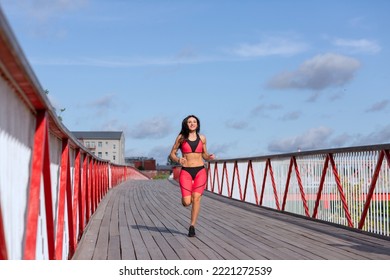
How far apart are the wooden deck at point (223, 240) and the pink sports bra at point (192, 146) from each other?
3.39ft

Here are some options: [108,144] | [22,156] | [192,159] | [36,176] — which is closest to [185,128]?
[192,159]

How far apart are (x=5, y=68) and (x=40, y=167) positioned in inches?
36.6

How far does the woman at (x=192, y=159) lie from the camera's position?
834 centimetres

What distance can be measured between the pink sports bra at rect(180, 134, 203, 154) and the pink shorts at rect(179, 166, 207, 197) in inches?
8.3

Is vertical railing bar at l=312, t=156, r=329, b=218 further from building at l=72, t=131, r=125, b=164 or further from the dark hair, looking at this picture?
building at l=72, t=131, r=125, b=164

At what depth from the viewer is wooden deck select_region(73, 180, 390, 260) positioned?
658 centimetres

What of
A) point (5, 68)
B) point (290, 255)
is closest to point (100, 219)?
point (290, 255)

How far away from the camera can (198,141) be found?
329 inches

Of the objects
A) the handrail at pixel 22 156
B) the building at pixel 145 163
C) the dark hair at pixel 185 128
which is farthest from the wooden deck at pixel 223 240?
the building at pixel 145 163

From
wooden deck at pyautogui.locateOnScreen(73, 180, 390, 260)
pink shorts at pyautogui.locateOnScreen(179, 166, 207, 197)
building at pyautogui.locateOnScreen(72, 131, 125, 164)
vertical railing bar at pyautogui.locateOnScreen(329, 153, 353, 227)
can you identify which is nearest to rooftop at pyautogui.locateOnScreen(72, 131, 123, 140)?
building at pyautogui.locateOnScreen(72, 131, 125, 164)

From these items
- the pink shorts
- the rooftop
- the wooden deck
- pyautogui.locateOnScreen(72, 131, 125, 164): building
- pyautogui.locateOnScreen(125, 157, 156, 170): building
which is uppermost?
the rooftop

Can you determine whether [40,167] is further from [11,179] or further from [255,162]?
[255,162]

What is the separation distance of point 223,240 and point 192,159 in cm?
110

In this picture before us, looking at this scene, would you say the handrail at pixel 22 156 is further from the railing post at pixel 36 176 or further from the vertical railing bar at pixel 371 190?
the vertical railing bar at pixel 371 190
